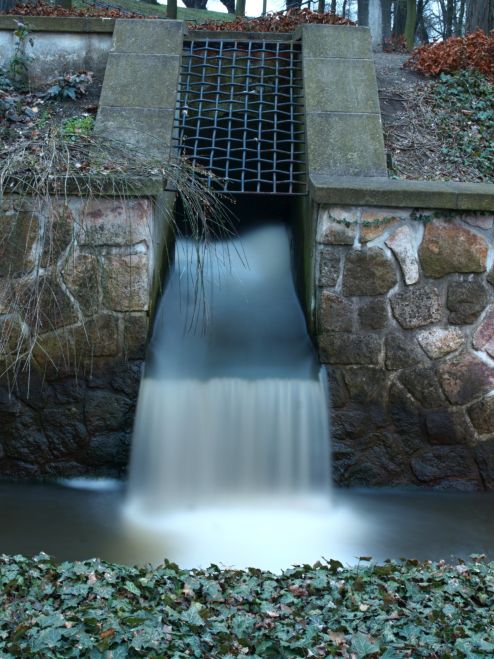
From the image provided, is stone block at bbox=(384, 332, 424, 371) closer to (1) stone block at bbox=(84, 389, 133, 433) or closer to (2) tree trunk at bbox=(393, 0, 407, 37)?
(1) stone block at bbox=(84, 389, 133, 433)

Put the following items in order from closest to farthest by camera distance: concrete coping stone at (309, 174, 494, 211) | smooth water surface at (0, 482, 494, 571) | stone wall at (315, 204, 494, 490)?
1. smooth water surface at (0, 482, 494, 571)
2. concrete coping stone at (309, 174, 494, 211)
3. stone wall at (315, 204, 494, 490)

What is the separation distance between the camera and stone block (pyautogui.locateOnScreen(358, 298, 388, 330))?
5039 mm

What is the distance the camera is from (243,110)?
19.8 feet

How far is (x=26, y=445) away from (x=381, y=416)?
2117 mm

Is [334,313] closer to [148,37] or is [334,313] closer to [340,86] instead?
[340,86]

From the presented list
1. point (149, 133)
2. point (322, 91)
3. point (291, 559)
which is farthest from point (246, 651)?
point (322, 91)

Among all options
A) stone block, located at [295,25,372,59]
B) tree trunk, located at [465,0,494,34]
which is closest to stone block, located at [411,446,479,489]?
stone block, located at [295,25,372,59]

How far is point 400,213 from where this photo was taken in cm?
498

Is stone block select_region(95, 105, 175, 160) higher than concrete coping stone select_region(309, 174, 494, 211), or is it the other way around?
stone block select_region(95, 105, 175, 160)

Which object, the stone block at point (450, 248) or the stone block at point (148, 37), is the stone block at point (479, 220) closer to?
the stone block at point (450, 248)

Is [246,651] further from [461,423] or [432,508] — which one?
[461,423]

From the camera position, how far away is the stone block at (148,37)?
20.7ft

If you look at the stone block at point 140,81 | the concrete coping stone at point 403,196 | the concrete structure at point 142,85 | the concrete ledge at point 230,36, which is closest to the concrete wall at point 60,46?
the concrete structure at point 142,85

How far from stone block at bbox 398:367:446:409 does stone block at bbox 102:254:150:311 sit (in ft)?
5.25
